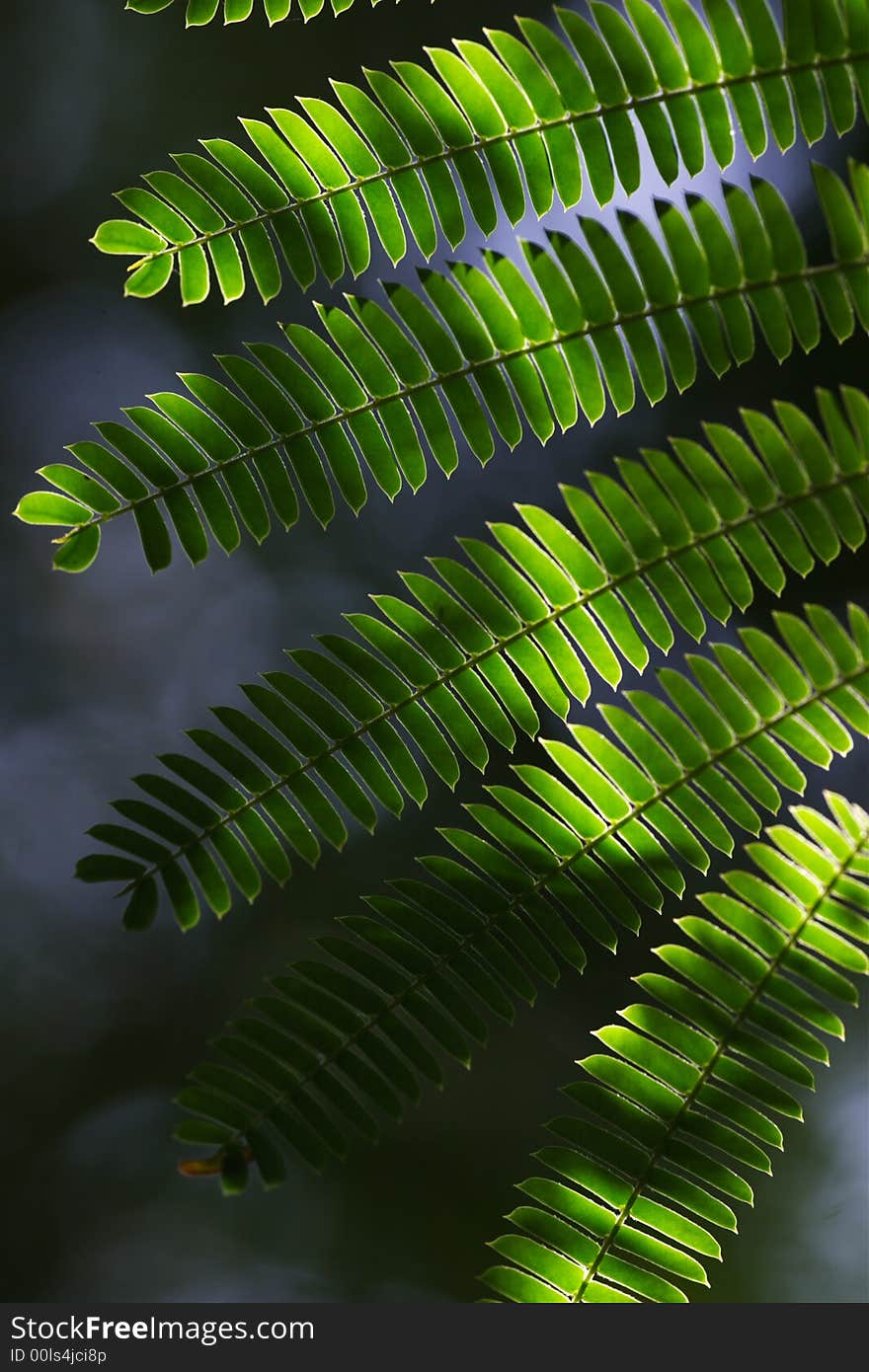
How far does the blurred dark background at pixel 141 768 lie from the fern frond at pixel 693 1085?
1806 mm

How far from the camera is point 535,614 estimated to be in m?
0.87

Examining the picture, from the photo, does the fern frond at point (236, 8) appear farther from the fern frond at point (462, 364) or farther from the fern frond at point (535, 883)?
the fern frond at point (535, 883)

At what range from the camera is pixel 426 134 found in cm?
86

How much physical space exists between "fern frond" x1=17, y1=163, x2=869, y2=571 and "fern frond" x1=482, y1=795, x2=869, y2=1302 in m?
0.40

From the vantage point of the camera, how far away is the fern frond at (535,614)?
0.85 metres

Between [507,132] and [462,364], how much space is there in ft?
0.61

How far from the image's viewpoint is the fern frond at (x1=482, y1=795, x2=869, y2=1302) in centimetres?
81

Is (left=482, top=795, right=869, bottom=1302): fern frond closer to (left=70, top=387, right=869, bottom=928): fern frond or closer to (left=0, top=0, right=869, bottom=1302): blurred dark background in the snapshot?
(left=70, top=387, right=869, bottom=928): fern frond

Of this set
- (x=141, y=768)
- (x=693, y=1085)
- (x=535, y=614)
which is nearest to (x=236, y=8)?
(x=535, y=614)

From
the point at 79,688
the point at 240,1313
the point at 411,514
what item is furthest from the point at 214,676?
the point at 240,1313

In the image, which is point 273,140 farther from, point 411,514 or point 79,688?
point 79,688

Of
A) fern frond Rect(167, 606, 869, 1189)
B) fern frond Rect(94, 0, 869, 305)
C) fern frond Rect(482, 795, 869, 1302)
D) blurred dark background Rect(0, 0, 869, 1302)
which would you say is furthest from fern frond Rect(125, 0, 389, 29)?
blurred dark background Rect(0, 0, 869, 1302)

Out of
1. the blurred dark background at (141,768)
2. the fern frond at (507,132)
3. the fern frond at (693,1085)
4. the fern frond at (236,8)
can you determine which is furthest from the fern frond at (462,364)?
the blurred dark background at (141,768)

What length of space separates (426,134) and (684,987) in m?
0.70
